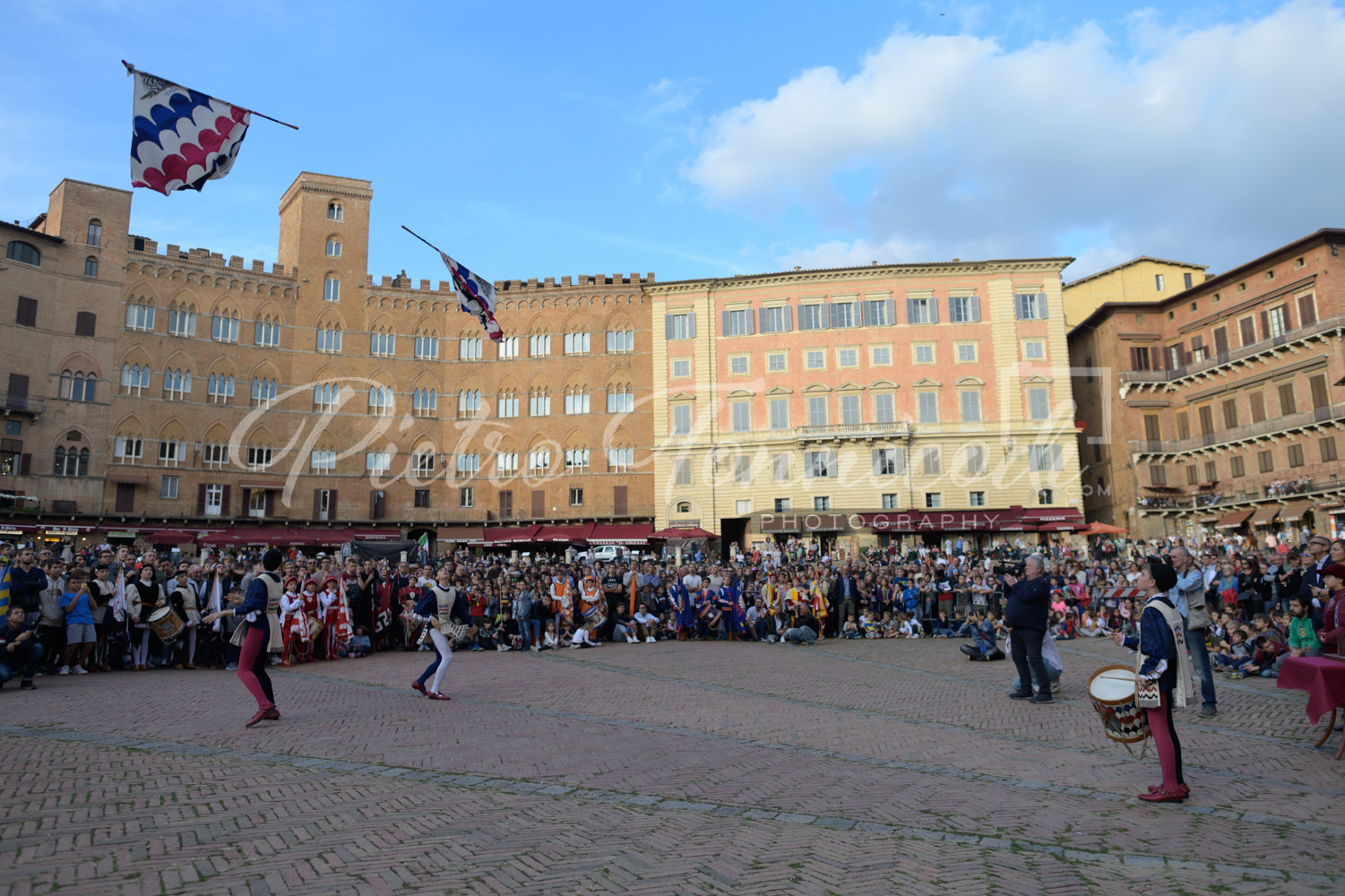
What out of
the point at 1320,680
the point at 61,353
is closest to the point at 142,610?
the point at 1320,680

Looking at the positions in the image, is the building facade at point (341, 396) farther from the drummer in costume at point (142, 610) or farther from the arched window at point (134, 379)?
the drummer in costume at point (142, 610)

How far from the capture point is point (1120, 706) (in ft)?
22.5

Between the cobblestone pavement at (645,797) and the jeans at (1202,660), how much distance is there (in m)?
0.33

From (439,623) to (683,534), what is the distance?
32.3 m

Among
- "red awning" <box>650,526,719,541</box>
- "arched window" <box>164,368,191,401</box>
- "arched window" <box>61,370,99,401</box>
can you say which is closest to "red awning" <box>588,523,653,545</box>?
"red awning" <box>650,526,719,541</box>

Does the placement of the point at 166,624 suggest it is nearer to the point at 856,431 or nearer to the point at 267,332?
the point at 856,431

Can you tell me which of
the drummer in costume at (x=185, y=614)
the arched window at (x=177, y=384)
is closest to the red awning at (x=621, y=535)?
the arched window at (x=177, y=384)

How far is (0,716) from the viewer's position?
9.49m

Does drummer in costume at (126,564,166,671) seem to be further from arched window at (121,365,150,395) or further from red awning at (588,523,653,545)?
arched window at (121,365,150,395)

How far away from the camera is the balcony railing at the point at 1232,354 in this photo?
127ft

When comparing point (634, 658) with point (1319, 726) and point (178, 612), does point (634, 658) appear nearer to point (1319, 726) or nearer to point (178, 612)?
point (178, 612)

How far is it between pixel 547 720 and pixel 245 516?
4425cm

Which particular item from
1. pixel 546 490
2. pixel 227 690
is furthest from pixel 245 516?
pixel 227 690

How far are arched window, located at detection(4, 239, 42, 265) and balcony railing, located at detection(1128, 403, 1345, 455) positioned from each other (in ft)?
196
